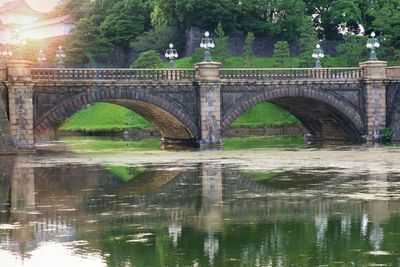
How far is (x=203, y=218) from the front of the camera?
17516 mm

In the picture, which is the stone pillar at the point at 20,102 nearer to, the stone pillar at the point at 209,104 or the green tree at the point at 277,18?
the stone pillar at the point at 209,104

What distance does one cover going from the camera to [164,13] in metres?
82.6

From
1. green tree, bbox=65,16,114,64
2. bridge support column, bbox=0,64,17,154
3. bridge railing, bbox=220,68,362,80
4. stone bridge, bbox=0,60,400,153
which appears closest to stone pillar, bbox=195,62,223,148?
stone bridge, bbox=0,60,400,153

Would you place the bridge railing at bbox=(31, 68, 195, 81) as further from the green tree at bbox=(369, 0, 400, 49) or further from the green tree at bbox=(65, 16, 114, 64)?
the green tree at bbox=(65, 16, 114, 64)

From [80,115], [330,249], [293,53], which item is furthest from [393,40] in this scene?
[330,249]

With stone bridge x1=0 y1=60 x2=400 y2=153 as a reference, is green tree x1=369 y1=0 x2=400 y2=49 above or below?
above

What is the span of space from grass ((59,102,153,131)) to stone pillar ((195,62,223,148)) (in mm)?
23457

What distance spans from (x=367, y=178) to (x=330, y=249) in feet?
39.7

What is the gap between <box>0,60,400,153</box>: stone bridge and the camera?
42.2 metres

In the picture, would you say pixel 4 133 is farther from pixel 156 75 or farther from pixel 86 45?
pixel 86 45

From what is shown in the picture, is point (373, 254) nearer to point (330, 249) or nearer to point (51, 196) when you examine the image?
point (330, 249)

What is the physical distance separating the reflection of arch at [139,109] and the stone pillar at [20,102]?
102cm

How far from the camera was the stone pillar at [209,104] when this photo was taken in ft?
155

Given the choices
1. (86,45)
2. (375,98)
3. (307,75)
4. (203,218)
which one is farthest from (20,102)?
(86,45)
